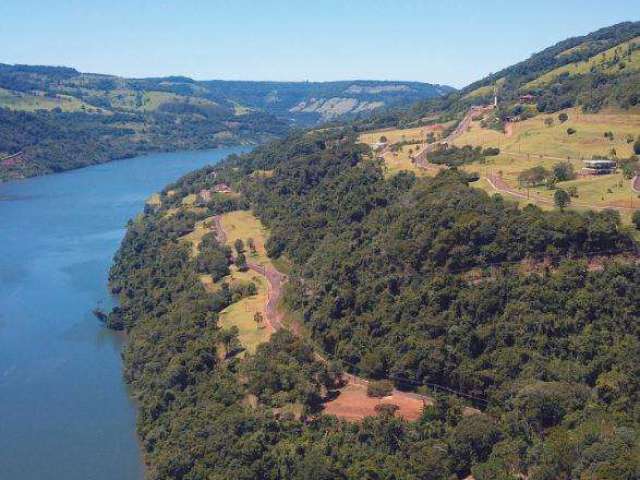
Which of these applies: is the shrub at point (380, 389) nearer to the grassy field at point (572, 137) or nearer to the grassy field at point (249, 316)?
the grassy field at point (249, 316)

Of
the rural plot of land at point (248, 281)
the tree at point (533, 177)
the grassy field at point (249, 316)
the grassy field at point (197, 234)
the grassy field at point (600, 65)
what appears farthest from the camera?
the grassy field at point (600, 65)

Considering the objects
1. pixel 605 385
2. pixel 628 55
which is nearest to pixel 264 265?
pixel 605 385

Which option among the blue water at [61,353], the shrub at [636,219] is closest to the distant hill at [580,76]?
the shrub at [636,219]

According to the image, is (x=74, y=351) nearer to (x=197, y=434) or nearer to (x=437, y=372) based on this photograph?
(x=197, y=434)

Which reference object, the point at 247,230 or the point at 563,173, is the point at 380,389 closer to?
the point at 563,173

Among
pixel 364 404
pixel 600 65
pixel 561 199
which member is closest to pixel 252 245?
pixel 561 199

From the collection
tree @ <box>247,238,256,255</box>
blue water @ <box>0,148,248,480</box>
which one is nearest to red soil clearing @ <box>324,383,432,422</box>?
blue water @ <box>0,148,248,480</box>

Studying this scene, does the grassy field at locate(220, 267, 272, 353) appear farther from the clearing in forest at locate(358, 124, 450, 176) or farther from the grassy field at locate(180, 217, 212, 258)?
the clearing in forest at locate(358, 124, 450, 176)
